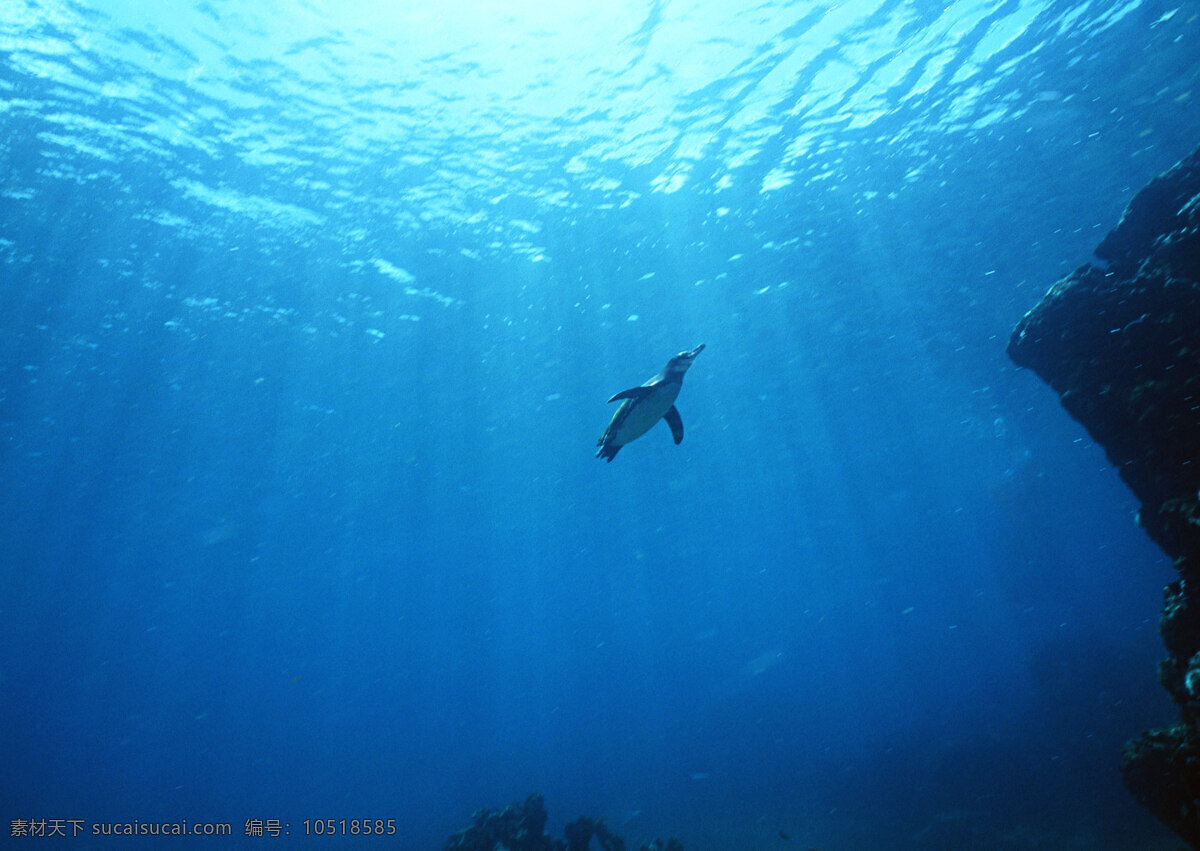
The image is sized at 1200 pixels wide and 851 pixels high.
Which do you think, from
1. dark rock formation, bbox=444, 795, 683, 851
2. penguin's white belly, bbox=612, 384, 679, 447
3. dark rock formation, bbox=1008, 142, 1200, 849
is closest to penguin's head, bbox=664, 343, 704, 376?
penguin's white belly, bbox=612, 384, 679, 447

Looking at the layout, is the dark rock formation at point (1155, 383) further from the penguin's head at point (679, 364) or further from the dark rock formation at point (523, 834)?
the dark rock formation at point (523, 834)

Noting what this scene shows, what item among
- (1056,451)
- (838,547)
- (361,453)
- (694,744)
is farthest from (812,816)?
(838,547)

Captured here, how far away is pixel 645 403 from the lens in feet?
19.2

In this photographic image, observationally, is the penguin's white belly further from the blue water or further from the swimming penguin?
the blue water

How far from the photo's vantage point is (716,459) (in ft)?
132

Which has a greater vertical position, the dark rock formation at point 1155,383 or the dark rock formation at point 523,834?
the dark rock formation at point 1155,383

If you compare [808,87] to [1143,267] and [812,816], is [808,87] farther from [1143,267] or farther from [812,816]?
[812,816]

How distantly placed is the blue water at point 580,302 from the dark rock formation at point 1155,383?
663 centimetres

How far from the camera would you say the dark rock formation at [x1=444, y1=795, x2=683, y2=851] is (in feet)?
34.8

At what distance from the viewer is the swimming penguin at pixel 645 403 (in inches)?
227

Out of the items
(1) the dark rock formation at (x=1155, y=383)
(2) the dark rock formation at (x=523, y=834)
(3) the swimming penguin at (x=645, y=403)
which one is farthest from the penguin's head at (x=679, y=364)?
(2) the dark rock formation at (x=523, y=834)

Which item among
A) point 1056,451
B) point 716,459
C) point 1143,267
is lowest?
point 1143,267

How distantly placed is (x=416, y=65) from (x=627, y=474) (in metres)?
31.8

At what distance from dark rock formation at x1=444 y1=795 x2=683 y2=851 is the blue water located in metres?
8.97
